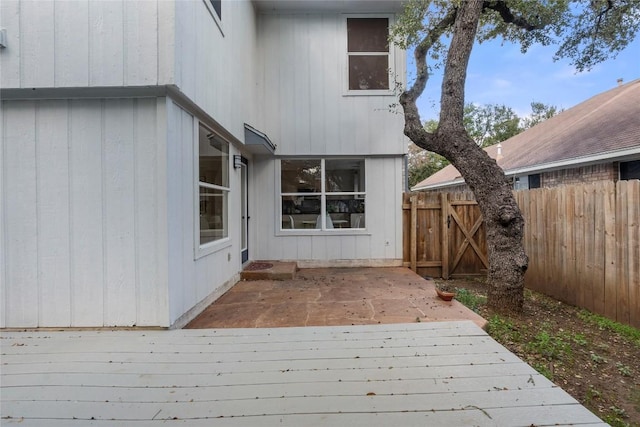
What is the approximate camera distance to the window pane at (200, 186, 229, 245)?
4.15 metres

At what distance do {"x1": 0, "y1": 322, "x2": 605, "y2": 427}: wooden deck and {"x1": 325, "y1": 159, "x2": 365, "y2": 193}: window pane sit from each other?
4.14 m

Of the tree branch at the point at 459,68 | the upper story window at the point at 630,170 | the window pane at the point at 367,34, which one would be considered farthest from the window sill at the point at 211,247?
the upper story window at the point at 630,170

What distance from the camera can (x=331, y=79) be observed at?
6.76 m

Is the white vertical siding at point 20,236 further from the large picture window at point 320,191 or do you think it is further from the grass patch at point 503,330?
the grass patch at point 503,330

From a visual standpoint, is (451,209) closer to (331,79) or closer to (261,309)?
(331,79)

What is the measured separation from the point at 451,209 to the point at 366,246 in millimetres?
1984

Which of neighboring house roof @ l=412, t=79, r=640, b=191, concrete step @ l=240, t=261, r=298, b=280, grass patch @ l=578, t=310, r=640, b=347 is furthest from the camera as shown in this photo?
neighboring house roof @ l=412, t=79, r=640, b=191

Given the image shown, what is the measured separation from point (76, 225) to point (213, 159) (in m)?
1.89

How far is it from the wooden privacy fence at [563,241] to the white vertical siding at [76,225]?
5185mm

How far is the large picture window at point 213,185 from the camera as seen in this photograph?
4141 mm

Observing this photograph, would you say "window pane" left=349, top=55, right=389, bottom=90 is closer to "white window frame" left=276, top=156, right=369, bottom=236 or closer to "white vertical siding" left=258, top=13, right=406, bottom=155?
"white vertical siding" left=258, top=13, right=406, bottom=155

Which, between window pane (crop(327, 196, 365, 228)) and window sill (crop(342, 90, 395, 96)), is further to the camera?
window pane (crop(327, 196, 365, 228))

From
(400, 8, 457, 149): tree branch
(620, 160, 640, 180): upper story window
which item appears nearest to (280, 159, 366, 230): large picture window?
(400, 8, 457, 149): tree branch

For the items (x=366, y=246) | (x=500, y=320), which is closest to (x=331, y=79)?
(x=366, y=246)
